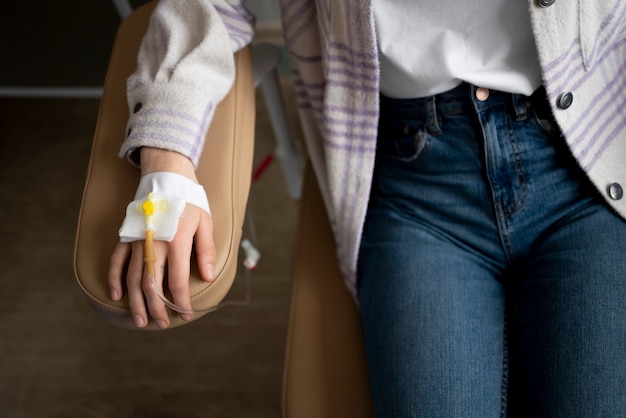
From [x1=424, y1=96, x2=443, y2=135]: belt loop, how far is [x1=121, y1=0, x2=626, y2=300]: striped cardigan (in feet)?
0.22

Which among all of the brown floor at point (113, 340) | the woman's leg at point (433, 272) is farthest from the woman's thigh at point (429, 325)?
the brown floor at point (113, 340)

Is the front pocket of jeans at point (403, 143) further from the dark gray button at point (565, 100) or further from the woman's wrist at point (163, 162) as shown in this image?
the woman's wrist at point (163, 162)

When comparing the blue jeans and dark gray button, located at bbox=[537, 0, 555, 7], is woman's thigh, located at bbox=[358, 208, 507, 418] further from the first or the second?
dark gray button, located at bbox=[537, 0, 555, 7]

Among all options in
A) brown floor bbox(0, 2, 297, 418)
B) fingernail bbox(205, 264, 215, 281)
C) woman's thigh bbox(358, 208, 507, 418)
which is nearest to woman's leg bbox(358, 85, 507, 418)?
woman's thigh bbox(358, 208, 507, 418)

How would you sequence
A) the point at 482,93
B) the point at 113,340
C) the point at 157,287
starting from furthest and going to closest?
the point at 113,340 → the point at 482,93 → the point at 157,287

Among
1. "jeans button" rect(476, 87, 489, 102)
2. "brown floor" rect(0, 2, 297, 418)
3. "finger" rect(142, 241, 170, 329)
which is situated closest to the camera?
"finger" rect(142, 241, 170, 329)

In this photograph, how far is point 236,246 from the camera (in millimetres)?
703

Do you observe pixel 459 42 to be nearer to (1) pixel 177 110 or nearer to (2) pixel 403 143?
(2) pixel 403 143

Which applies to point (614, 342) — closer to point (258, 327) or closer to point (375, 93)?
point (375, 93)

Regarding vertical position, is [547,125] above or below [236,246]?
above

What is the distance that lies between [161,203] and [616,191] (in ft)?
1.80

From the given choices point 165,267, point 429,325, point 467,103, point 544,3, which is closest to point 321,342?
point 429,325

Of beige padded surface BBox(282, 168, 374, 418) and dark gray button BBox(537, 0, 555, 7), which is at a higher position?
dark gray button BBox(537, 0, 555, 7)

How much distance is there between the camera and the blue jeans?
0.70 metres
